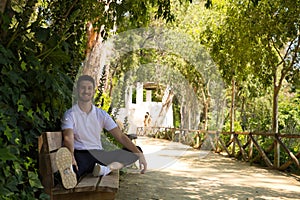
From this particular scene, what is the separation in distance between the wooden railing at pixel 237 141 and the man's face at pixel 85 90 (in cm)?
645

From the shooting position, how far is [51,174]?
3.04 metres

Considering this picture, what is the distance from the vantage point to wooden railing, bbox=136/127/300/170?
972cm

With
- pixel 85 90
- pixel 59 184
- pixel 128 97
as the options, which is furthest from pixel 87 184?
pixel 128 97

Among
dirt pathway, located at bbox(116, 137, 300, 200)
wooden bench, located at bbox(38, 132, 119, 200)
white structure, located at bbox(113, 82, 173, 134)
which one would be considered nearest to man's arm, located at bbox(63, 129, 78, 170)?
wooden bench, located at bbox(38, 132, 119, 200)

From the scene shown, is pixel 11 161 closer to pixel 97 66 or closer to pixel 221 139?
pixel 97 66

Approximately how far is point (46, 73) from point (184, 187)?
4.12 meters

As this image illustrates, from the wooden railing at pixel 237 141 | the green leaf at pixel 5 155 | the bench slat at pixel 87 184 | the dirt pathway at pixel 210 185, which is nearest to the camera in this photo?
the green leaf at pixel 5 155

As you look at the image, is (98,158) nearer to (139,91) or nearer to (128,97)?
(128,97)

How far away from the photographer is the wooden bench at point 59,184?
2.95 meters

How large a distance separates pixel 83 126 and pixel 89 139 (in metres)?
0.13

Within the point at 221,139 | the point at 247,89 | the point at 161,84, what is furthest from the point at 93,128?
the point at 247,89

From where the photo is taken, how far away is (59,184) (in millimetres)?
3170

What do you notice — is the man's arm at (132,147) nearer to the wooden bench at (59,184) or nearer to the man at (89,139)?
the man at (89,139)

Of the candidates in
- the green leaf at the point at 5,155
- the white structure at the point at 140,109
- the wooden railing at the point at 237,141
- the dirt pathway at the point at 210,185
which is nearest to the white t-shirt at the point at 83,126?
the green leaf at the point at 5,155
